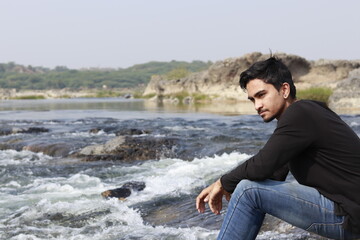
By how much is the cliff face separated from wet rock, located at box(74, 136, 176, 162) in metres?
31.9

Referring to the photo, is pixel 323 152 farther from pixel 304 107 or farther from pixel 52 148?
pixel 52 148

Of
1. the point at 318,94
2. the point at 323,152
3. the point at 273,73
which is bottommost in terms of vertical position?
the point at 318,94

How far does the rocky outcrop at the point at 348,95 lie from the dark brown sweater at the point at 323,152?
1143 inches

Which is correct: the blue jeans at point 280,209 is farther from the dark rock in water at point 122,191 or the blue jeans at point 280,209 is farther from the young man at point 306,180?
the dark rock in water at point 122,191

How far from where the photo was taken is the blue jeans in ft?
9.96

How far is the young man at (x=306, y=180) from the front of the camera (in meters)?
2.97

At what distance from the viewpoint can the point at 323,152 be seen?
9.86 feet

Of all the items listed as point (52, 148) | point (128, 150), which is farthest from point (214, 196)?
point (52, 148)

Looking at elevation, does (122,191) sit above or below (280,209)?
below

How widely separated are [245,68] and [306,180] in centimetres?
4788

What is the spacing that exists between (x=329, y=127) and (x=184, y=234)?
275 centimetres

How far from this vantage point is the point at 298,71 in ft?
158

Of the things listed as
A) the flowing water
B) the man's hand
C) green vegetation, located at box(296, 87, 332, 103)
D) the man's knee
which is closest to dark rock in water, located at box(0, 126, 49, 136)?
the flowing water

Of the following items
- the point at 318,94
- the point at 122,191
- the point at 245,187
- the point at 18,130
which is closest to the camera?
the point at 245,187
